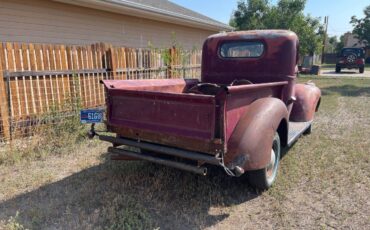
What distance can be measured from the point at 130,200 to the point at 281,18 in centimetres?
2305

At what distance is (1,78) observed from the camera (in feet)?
15.7

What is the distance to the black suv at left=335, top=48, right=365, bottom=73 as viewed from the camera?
24797 mm

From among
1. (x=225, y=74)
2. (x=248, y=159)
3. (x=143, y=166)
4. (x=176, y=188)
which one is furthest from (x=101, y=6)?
(x=248, y=159)

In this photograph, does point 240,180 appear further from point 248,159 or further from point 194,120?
point 194,120

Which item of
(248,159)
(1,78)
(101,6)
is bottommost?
(248,159)

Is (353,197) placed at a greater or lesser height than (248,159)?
lesser

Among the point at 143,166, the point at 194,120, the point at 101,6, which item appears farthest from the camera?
the point at 101,6

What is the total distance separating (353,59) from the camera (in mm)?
24906

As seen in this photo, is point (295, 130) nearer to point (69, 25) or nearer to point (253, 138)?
point (253, 138)

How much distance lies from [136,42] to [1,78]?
5915 mm

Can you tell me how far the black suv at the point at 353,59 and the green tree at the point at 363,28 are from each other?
71.5 feet

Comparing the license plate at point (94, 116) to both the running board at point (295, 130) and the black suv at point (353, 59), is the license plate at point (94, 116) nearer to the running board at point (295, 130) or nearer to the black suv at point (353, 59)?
the running board at point (295, 130)

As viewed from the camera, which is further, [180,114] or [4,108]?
[4,108]

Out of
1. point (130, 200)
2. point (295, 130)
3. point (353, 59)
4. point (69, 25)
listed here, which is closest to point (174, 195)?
point (130, 200)
